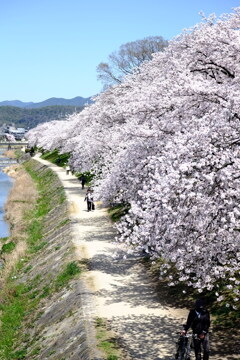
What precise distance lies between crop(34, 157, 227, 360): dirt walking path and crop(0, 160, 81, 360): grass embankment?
140cm

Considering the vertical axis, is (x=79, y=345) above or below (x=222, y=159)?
below

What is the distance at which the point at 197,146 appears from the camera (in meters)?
11.9

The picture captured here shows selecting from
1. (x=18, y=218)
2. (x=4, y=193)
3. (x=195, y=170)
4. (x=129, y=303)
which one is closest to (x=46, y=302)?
(x=129, y=303)

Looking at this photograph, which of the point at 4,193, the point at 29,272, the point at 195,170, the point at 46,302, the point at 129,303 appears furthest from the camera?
the point at 4,193

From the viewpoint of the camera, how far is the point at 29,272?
89.8ft

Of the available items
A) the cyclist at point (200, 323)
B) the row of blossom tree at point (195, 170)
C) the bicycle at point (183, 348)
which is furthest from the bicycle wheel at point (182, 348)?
the row of blossom tree at point (195, 170)

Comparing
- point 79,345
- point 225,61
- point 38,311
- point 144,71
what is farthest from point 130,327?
point 144,71

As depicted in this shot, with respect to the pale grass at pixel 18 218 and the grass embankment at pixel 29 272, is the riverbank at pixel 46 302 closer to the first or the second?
the grass embankment at pixel 29 272

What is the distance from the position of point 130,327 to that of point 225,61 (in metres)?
11.6

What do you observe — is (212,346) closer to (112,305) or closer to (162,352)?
(162,352)

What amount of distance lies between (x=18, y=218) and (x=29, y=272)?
55.6 ft

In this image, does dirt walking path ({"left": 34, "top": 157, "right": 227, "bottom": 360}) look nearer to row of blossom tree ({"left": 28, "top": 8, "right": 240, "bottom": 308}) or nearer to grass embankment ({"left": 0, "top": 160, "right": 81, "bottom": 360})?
grass embankment ({"left": 0, "top": 160, "right": 81, "bottom": 360})

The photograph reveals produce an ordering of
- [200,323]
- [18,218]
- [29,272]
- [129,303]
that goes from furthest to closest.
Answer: [18,218], [29,272], [129,303], [200,323]

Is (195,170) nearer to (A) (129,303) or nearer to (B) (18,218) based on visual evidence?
(A) (129,303)
